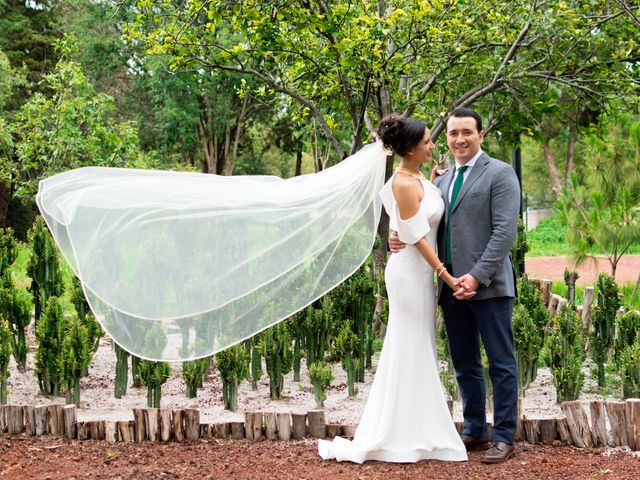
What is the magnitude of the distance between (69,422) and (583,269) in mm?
11392

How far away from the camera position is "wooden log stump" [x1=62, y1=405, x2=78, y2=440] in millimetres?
4727

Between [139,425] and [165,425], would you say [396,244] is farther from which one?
[139,425]

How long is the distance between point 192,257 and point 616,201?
5.97 metres

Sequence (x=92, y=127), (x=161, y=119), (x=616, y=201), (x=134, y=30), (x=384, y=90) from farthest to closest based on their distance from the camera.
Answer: (x=161, y=119), (x=92, y=127), (x=616, y=201), (x=384, y=90), (x=134, y=30)

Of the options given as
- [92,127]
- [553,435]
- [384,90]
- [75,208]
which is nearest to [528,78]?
[384,90]

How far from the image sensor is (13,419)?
190 inches

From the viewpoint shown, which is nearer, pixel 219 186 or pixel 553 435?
pixel 553 435

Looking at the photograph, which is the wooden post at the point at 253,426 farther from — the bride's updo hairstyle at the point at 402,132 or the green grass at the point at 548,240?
the green grass at the point at 548,240

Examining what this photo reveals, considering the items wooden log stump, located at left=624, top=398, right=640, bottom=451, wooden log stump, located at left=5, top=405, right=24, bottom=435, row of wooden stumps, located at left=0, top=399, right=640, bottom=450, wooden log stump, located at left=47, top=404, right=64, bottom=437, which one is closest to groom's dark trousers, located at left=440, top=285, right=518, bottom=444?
row of wooden stumps, located at left=0, top=399, right=640, bottom=450

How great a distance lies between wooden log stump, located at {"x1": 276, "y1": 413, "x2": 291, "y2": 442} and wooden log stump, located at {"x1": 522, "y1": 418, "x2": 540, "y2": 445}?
1355 millimetres

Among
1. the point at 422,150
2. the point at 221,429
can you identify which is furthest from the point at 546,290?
the point at 221,429

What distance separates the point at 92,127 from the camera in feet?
34.8

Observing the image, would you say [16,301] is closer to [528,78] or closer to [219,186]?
[219,186]

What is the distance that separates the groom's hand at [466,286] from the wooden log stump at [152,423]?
1916 mm
